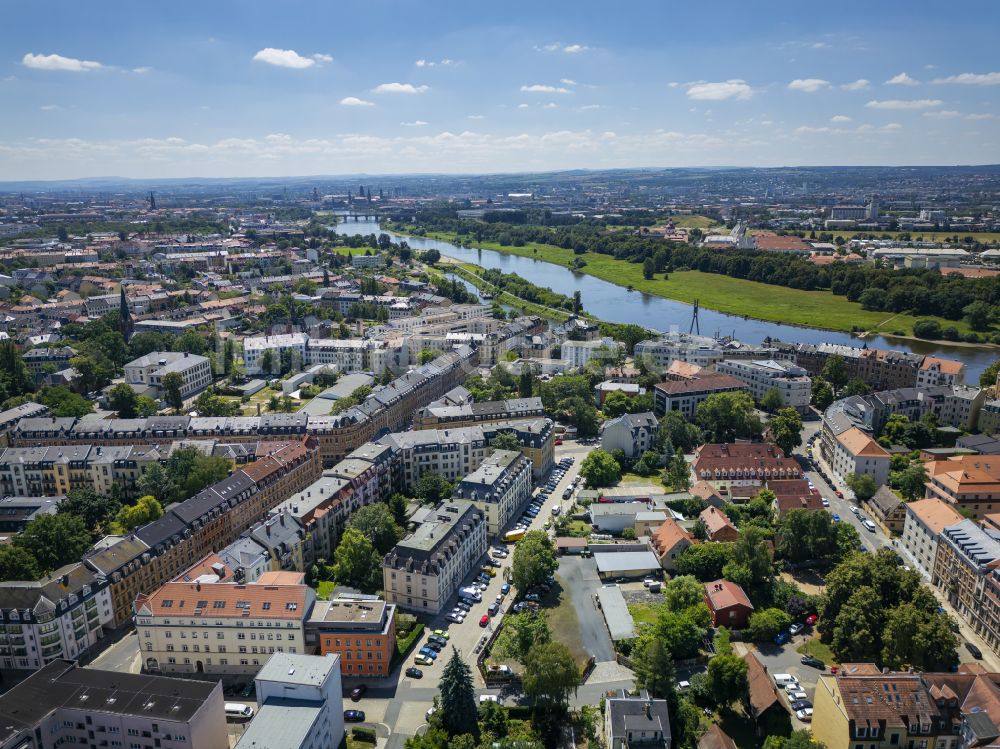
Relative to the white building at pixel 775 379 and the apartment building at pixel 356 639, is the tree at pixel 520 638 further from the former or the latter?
the white building at pixel 775 379

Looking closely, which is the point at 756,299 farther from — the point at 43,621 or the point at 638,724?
the point at 43,621

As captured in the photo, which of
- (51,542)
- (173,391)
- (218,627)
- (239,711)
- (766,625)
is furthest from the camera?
(173,391)

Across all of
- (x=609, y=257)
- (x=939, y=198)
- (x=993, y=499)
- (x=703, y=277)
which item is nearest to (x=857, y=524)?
(x=993, y=499)

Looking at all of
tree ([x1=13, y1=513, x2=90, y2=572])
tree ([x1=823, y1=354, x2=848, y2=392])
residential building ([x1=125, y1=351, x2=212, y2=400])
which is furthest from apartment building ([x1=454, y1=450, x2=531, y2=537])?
residential building ([x1=125, y1=351, x2=212, y2=400])

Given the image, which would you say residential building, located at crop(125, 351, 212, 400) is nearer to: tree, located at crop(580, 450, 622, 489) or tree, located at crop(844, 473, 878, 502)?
tree, located at crop(580, 450, 622, 489)

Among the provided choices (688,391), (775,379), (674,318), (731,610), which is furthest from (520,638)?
(674,318)

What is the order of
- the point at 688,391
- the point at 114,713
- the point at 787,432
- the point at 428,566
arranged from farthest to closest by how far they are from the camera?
the point at 688,391, the point at 787,432, the point at 428,566, the point at 114,713

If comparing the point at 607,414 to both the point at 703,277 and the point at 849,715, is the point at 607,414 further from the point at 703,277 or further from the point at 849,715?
the point at 703,277
